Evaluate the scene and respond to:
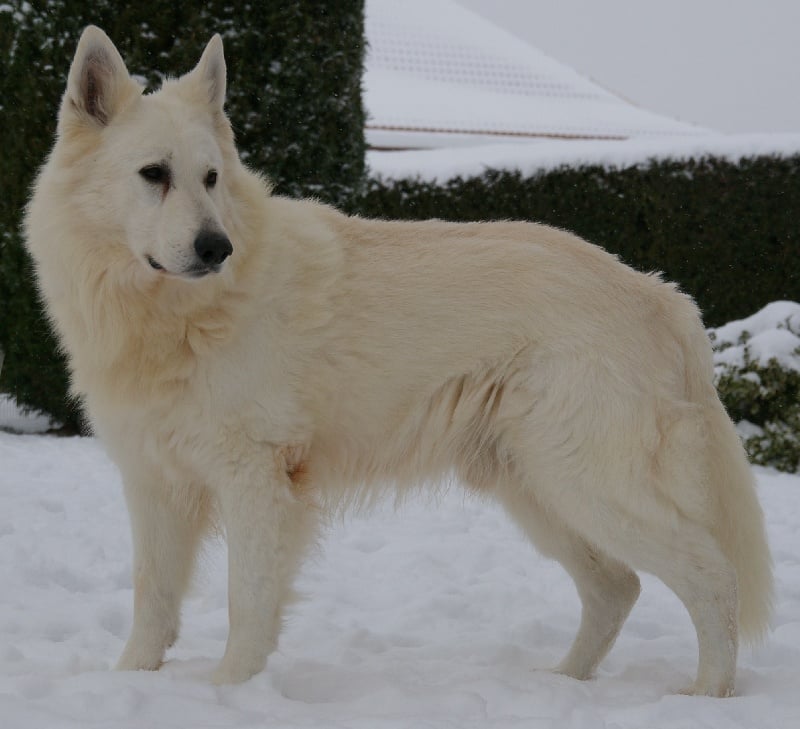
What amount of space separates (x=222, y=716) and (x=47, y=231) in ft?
5.68

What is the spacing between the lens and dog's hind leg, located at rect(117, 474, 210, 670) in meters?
3.46

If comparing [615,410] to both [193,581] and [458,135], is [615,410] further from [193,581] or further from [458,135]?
[458,135]

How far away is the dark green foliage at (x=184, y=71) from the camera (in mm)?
6930

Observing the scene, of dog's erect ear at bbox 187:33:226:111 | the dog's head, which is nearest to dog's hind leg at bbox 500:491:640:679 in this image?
the dog's head

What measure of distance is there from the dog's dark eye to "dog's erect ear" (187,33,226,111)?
1.31ft

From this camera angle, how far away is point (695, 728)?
273cm

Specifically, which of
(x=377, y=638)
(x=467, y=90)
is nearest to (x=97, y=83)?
(x=377, y=638)

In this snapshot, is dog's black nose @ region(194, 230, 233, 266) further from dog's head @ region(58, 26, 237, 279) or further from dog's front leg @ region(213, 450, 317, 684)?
dog's front leg @ region(213, 450, 317, 684)

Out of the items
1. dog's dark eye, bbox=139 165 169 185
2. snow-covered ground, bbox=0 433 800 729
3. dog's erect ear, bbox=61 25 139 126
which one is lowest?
snow-covered ground, bbox=0 433 800 729

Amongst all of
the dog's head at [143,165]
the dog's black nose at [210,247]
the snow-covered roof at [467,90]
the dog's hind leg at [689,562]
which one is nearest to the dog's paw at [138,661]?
the dog's head at [143,165]

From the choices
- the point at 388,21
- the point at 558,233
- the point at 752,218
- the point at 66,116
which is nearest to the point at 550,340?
the point at 558,233

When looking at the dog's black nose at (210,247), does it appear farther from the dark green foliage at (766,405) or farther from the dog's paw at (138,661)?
the dark green foliage at (766,405)

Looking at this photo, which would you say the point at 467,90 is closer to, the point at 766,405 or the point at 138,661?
the point at 766,405

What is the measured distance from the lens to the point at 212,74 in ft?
11.1
